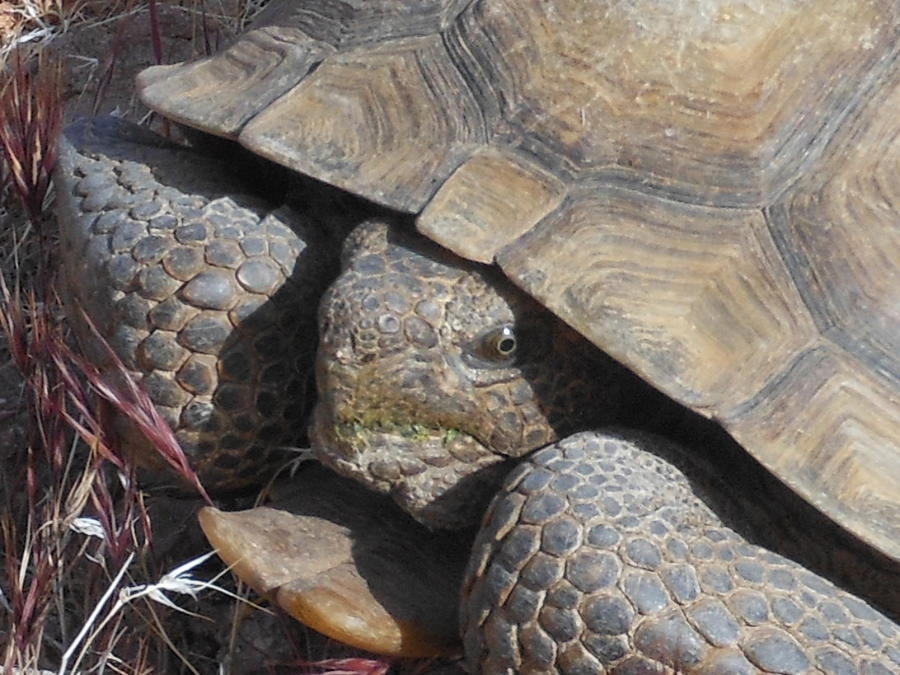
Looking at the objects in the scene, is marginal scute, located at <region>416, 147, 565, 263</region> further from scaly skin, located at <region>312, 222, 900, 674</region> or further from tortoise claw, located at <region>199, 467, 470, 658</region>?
tortoise claw, located at <region>199, 467, 470, 658</region>

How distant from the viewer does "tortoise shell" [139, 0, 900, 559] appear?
1.97 metres

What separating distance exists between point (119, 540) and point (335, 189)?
2.51 feet

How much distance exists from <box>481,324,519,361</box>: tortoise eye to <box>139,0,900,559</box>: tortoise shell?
10cm

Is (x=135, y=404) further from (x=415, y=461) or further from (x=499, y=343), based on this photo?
(x=499, y=343)

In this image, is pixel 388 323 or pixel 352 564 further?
pixel 352 564

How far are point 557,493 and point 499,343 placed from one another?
0.89 ft

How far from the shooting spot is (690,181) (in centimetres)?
208

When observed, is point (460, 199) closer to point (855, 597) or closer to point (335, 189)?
point (335, 189)

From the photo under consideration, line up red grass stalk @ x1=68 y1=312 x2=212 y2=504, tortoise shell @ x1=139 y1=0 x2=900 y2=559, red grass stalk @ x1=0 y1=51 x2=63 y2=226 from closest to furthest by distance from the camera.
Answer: tortoise shell @ x1=139 y1=0 x2=900 y2=559 < red grass stalk @ x1=68 y1=312 x2=212 y2=504 < red grass stalk @ x1=0 y1=51 x2=63 y2=226

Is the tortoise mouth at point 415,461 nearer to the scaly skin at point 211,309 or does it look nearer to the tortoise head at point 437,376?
the tortoise head at point 437,376

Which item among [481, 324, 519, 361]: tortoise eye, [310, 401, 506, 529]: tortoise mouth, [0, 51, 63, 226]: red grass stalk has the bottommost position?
[0, 51, 63, 226]: red grass stalk

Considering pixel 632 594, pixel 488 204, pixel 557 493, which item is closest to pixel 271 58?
pixel 488 204

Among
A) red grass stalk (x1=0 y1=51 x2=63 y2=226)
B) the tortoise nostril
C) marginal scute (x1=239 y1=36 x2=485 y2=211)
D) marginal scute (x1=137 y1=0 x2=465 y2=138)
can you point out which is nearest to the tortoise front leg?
the tortoise nostril

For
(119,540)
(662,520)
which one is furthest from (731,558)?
(119,540)
